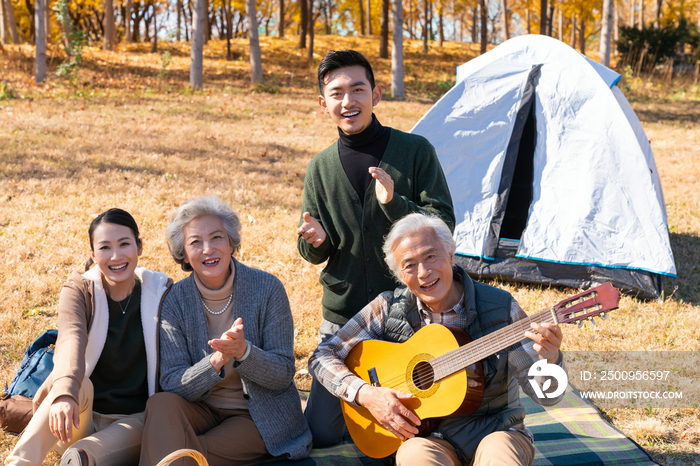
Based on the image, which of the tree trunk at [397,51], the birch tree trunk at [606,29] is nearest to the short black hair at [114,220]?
the tree trunk at [397,51]

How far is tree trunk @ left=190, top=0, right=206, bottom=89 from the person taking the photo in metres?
13.9

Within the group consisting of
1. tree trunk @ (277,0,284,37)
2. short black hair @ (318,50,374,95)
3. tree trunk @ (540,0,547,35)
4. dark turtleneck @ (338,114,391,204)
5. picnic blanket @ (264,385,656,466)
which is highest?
tree trunk @ (277,0,284,37)

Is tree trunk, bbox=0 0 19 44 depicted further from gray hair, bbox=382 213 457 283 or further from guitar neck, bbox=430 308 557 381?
guitar neck, bbox=430 308 557 381

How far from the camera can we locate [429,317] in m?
2.54

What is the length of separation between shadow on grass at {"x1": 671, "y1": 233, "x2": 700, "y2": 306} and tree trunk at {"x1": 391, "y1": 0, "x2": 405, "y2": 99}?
934 cm

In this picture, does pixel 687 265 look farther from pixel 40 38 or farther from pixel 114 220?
pixel 40 38

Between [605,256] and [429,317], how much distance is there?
3011 millimetres

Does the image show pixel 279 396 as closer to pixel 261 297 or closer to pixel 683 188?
pixel 261 297

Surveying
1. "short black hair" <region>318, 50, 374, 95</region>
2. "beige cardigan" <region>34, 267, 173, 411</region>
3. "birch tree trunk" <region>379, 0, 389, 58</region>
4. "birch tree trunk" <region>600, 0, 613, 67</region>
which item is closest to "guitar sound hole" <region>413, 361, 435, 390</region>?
"beige cardigan" <region>34, 267, 173, 411</region>

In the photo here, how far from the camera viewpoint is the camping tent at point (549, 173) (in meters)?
4.93

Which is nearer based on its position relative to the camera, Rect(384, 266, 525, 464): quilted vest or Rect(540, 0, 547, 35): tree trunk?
Rect(384, 266, 525, 464): quilted vest

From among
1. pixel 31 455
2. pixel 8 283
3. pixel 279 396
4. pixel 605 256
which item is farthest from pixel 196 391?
pixel 605 256

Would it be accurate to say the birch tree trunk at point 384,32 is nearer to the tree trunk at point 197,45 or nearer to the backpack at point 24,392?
the tree trunk at point 197,45

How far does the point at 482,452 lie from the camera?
2186 mm
